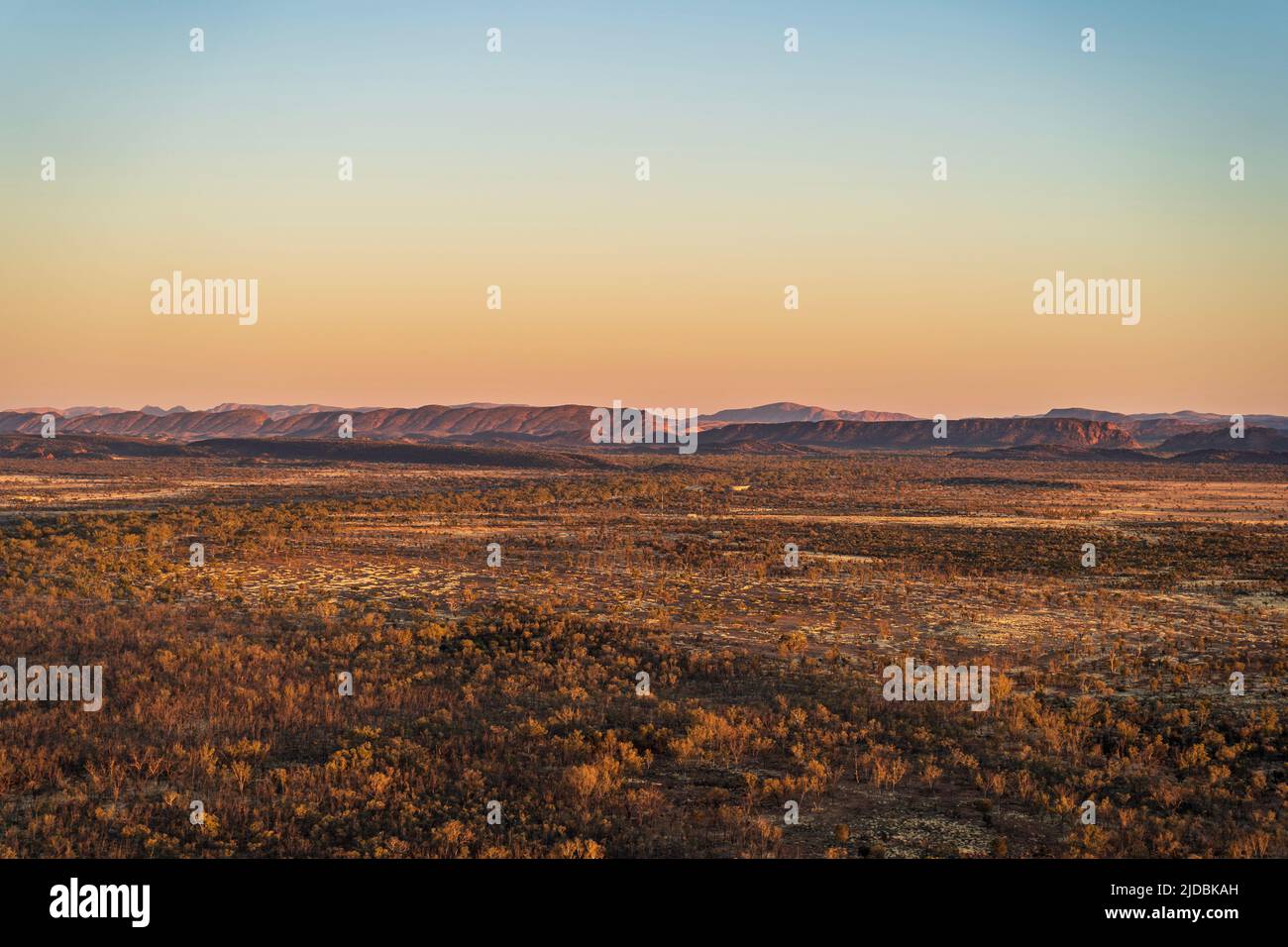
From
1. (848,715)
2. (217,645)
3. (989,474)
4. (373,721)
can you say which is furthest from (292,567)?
(989,474)

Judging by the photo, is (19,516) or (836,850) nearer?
(836,850)

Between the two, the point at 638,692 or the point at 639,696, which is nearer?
the point at 639,696

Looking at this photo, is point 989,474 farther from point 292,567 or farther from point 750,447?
point 292,567

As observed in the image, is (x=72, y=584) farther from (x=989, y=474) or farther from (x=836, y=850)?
(x=989, y=474)

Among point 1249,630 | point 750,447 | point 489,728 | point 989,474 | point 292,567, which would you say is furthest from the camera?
point 750,447

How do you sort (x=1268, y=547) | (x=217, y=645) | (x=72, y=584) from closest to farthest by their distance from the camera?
(x=217, y=645) → (x=72, y=584) → (x=1268, y=547)

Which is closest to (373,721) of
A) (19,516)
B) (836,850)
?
(836,850)
